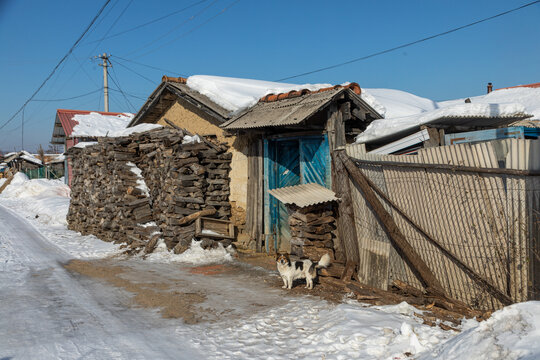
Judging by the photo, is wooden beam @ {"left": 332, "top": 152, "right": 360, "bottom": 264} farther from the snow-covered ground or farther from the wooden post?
the snow-covered ground

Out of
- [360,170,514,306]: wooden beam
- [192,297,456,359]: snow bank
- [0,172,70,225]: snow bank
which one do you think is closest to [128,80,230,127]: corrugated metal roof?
[360,170,514,306]: wooden beam

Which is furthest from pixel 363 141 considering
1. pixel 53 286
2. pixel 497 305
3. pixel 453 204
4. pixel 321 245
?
pixel 53 286

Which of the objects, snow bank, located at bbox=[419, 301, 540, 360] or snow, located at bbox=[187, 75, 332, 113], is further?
snow, located at bbox=[187, 75, 332, 113]

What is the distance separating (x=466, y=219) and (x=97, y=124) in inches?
1125

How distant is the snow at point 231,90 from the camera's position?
10734 millimetres

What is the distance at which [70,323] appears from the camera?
224 inches

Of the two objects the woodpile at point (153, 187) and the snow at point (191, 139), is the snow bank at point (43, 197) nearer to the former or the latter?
the woodpile at point (153, 187)

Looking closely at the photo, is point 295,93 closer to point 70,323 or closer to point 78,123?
point 70,323

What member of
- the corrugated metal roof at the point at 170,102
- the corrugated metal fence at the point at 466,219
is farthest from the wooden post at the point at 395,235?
the corrugated metal roof at the point at 170,102

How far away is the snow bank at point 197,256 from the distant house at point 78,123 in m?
18.8

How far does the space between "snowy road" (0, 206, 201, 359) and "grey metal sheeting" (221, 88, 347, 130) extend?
443 cm

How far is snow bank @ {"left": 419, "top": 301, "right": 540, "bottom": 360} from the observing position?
10.2 ft

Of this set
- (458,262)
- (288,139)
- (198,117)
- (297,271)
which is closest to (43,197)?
(198,117)

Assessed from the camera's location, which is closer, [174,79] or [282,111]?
[282,111]
